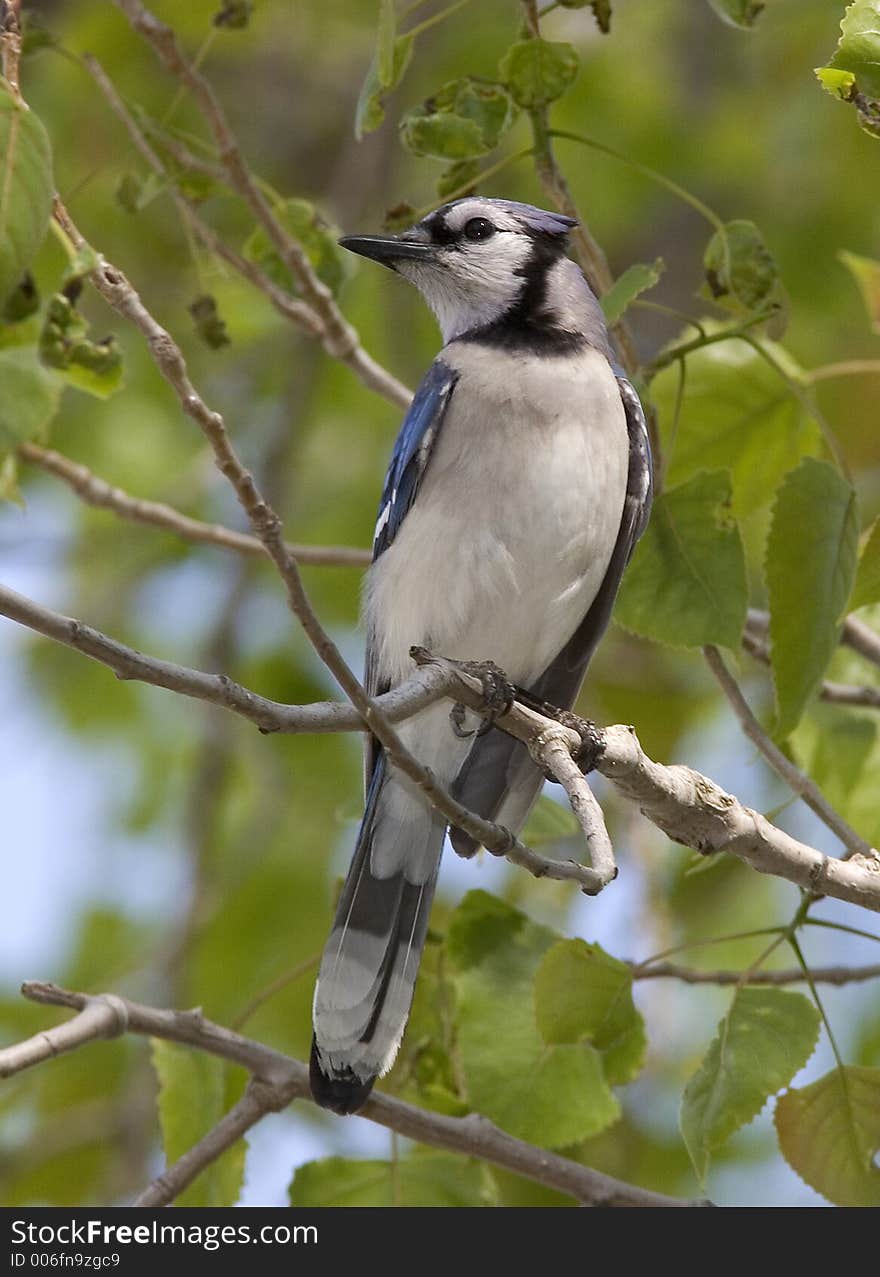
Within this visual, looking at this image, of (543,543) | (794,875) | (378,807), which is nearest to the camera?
(794,875)

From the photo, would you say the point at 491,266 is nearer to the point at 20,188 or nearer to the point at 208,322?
the point at 208,322

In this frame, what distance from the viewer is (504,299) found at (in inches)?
144

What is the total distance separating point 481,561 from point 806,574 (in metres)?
0.79

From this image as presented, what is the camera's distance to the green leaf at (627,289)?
2.50 metres

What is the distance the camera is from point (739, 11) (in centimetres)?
253

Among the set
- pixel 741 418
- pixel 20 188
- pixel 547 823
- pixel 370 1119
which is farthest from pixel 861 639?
pixel 20 188

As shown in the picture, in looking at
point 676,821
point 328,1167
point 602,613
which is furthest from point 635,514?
point 328,1167

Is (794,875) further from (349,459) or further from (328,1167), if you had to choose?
(349,459)

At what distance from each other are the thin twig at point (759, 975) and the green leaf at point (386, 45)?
1.49 m

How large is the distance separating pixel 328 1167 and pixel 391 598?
→ 1134 mm

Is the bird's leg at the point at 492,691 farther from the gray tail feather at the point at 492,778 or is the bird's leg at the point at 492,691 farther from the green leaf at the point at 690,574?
the gray tail feather at the point at 492,778

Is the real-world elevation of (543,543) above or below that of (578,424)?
below

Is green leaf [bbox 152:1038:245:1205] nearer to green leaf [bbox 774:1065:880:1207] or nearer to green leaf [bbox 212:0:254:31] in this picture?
green leaf [bbox 774:1065:880:1207]

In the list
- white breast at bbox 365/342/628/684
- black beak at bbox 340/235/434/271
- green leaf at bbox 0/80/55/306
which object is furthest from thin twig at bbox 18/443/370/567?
green leaf at bbox 0/80/55/306
